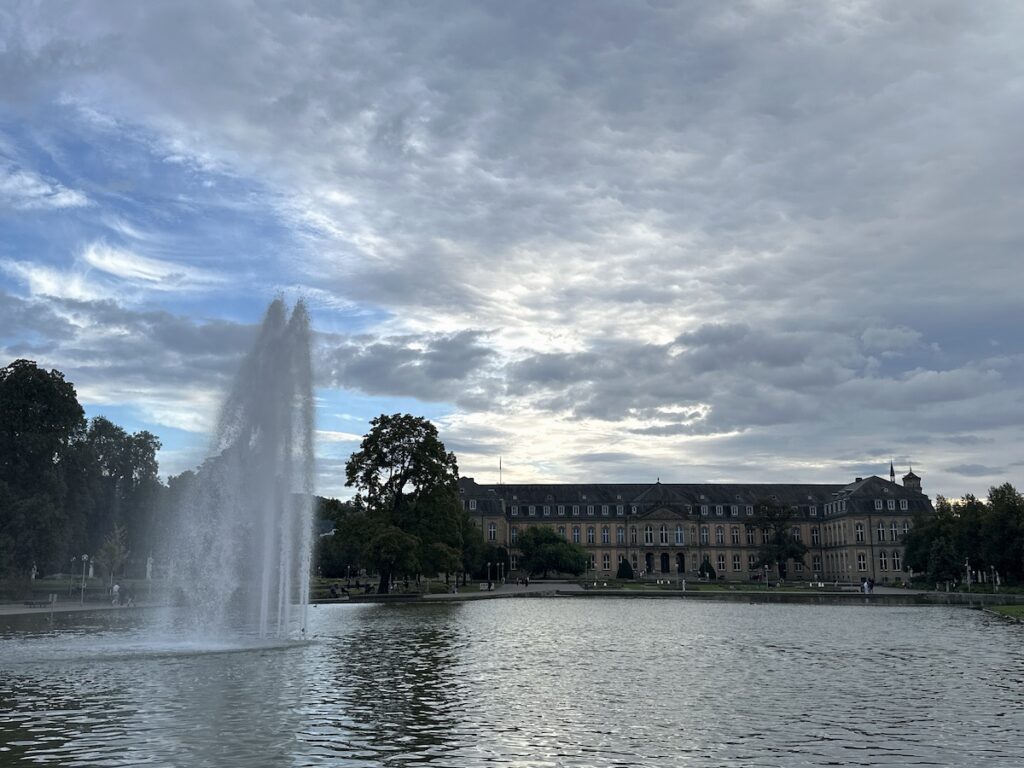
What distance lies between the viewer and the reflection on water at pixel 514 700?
1614 centimetres

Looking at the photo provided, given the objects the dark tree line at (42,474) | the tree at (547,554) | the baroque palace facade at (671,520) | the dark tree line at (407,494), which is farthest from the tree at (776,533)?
the dark tree line at (42,474)

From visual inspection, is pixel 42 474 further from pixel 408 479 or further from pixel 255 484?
pixel 255 484

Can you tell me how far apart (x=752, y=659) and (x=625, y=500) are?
479ft

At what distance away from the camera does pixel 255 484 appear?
3594cm

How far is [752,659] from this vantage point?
31.0 meters

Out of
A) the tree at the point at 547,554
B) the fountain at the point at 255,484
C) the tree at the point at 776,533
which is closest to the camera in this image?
the fountain at the point at 255,484

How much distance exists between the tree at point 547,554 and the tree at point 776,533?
34.4 m

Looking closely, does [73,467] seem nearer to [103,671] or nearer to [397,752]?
[103,671]

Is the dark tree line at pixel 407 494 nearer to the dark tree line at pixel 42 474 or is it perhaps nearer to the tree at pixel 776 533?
the dark tree line at pixel 42 474

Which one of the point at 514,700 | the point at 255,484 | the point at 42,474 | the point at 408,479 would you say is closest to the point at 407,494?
the point at 408,479

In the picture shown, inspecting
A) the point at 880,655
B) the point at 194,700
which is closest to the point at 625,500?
the point at 880,655

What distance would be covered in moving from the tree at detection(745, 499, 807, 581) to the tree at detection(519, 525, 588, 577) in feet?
113

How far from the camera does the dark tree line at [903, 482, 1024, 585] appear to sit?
8462cm

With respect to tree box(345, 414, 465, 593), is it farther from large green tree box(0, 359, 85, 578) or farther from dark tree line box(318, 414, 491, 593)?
large green tree box(0, 359, 85, 578)
